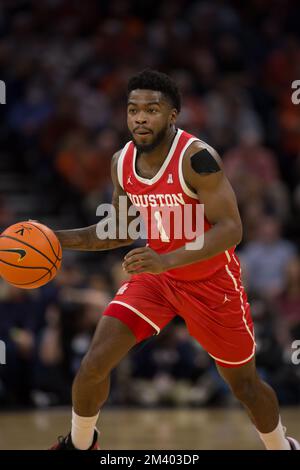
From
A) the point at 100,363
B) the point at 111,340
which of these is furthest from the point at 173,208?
the point at 100,363

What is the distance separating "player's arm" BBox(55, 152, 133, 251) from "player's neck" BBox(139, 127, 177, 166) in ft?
1.06

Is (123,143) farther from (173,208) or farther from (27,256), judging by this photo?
(27,256)

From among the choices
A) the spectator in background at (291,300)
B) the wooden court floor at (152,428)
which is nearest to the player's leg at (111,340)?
the wooden court floor at (152,428)

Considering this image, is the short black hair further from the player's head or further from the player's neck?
the player's neck

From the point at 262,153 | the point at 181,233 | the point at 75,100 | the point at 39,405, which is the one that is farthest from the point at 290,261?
the point at 181,233

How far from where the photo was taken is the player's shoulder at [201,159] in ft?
18.0

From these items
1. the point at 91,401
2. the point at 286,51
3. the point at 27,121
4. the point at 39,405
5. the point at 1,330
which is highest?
the point at 286,51

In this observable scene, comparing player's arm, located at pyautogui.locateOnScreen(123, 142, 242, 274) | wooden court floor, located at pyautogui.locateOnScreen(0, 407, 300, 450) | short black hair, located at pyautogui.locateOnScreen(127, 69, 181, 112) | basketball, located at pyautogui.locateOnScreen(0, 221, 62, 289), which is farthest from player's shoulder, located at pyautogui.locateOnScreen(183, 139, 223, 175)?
wooden court floor, located at pyautogui.locateOnScreen(0, 407, 300, 450)

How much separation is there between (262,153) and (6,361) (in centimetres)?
394

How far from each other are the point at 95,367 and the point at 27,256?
0.74 metres

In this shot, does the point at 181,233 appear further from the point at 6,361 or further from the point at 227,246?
the point at 6,361

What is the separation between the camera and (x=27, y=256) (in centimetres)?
551

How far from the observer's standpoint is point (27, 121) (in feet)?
40.4

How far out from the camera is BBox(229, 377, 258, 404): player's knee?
5.70 meters
